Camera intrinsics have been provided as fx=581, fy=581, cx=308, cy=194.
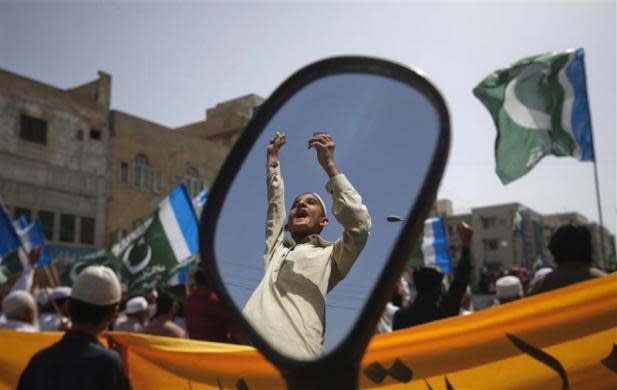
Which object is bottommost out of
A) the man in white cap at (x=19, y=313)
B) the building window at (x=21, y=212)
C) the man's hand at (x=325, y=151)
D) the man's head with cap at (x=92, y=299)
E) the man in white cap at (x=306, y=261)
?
the man in white cap at (x=19, y=313)

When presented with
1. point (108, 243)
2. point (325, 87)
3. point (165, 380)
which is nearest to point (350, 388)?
point (325, 87)

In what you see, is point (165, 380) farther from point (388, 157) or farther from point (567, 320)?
point (388, 157)

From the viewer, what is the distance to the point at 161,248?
10156 mm

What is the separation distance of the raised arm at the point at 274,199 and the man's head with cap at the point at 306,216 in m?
0.02

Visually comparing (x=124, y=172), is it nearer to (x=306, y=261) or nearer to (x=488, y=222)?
(x=306, y=261)

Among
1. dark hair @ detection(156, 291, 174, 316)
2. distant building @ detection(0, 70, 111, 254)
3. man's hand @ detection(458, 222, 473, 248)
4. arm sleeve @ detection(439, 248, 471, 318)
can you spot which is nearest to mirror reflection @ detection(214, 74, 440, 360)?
man's hand @ detection(458, 222, 473, 248)

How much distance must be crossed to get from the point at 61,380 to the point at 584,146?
870 centimetres

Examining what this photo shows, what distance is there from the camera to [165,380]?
10.4 ft

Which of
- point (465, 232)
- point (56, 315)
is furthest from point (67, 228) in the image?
point (465, 232)

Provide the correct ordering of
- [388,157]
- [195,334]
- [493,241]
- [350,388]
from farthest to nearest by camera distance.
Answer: [493,241] → [195,334] → [388,157] → [350,388]

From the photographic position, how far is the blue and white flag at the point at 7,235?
8469mm

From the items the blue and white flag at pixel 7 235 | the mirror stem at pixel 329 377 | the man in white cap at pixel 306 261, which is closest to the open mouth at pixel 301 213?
the man in white cap at pixel 306 261

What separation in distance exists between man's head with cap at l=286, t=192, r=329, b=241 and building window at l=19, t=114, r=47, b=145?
96.2 feet

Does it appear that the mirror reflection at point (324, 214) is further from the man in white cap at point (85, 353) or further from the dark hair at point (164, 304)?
the dark hair at point (164, 304)
